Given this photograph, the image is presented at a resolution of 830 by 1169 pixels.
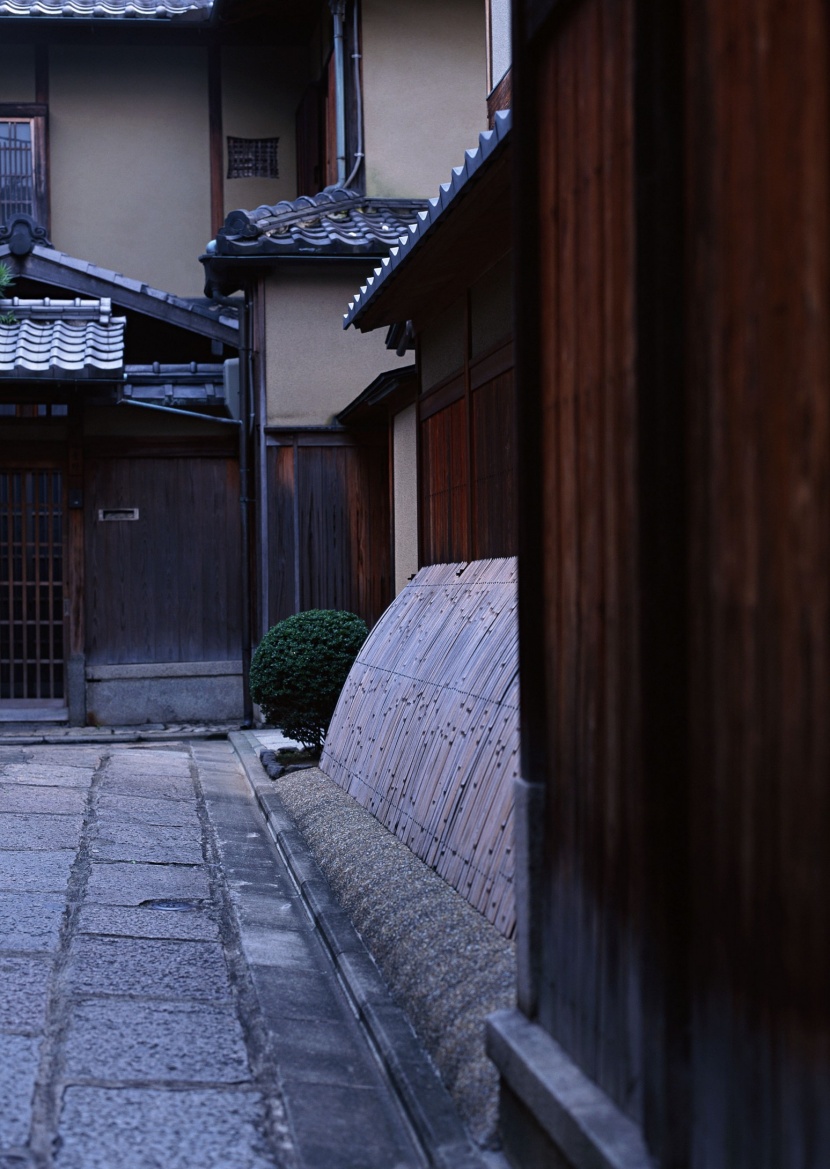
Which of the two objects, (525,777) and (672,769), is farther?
(525,777)

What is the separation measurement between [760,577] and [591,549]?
3.29 feet

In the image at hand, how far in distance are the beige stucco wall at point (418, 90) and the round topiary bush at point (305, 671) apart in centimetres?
724

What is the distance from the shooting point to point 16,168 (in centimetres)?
1962

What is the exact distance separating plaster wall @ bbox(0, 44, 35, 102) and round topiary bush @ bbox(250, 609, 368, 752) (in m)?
11.8

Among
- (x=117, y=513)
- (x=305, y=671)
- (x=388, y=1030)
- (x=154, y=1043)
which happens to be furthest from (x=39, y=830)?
(x=117, y=513)

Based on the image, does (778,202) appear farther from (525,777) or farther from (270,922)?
(270,922)

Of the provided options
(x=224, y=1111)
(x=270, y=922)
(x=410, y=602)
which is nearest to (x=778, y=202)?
(x=224, y=1111)

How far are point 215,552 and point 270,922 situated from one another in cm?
981

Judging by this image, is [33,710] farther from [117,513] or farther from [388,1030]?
[388,1030]

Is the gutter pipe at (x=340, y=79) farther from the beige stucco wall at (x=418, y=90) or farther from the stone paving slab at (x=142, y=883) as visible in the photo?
the stone paving slab at (x=142, y=883)

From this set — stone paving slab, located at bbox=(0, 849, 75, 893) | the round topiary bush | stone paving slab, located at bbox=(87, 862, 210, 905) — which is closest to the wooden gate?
the round topiary bush

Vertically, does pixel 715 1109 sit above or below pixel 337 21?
below

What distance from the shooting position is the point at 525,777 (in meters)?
3.92

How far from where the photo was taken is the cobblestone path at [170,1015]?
13.3ft
